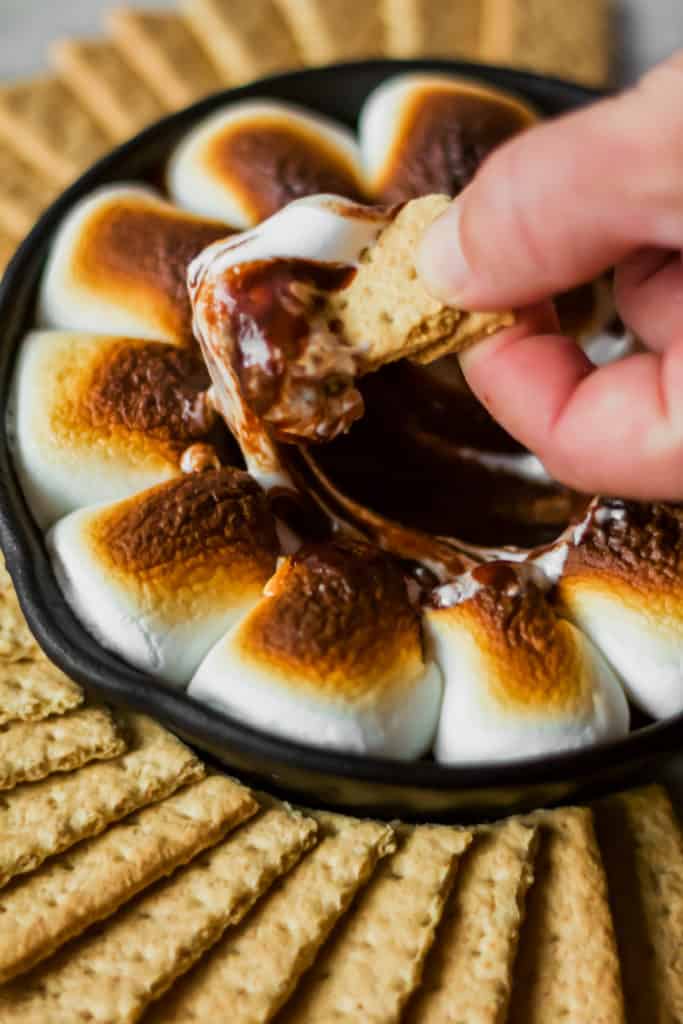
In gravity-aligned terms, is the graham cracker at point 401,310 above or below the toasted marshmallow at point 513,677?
above

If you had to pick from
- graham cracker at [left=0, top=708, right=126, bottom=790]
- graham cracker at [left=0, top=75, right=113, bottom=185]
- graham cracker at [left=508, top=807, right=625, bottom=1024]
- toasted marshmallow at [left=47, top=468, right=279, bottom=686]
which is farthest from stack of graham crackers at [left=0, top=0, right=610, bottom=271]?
graham cracker at [left=508, top=807, right=625, bottom=1024]

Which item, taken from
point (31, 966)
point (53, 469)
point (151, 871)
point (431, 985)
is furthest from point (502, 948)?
point (53, 469)

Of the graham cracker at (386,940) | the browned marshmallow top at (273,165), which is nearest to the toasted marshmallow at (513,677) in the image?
the graham cracker at (386,940)

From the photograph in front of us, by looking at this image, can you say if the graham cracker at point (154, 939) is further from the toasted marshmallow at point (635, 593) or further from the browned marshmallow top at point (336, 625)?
the toasted marshmallow at point (635, 593)

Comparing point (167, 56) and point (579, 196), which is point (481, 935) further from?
point (167, 56)

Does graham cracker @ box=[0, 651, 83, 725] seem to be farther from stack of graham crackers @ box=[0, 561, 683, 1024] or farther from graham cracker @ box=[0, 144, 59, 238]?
graham cracker @ box=[0, 144, 59, 238]
